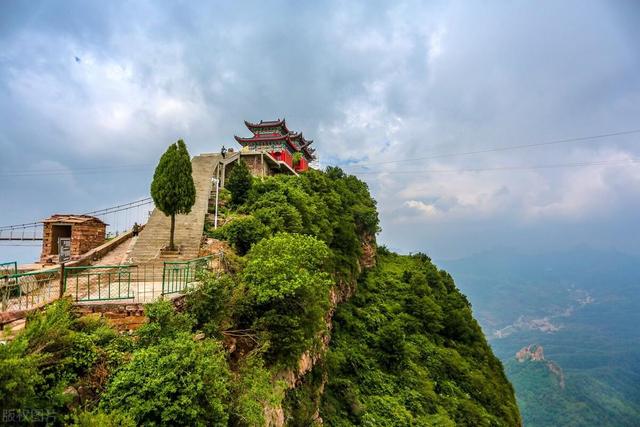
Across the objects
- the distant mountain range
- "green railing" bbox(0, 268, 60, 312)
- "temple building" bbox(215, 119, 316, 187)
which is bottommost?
the distant mountain range

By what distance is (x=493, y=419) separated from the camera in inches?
641

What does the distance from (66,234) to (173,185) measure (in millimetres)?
4781

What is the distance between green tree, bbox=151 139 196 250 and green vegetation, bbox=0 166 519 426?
2.02 m

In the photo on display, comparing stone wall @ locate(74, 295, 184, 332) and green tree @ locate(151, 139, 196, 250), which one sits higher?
green tree @ locate(151, 139, 196, 250)

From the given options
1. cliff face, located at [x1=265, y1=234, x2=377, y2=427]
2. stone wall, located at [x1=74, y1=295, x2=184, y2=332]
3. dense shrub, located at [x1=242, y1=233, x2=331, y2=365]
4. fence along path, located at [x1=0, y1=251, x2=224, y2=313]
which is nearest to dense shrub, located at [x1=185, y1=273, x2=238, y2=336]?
fence along path, located at [x1=0, y1=251, x2=224, y2=313]

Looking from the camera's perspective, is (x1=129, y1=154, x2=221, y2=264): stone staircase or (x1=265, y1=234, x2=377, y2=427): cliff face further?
(x1=129, y1=154, x2=221, y2=264): stone staircase

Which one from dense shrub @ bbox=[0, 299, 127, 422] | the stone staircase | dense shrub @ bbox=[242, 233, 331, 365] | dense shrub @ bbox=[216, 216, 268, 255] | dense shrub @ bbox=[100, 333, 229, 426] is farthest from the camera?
the stone staircase

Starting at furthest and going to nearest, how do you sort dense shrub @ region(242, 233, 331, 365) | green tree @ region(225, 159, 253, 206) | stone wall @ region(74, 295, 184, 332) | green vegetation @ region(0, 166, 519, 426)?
green tree @ region(225, 159, 253, 206) < dense shrub @ region(242, 233, 331, 365) < stone wall @ region(74, 295, 184, 332) < green vegetation @ region(0, 166, 519, 426)

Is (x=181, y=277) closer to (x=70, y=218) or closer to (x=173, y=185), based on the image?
(x=173, y=185)

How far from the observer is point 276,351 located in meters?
8.05

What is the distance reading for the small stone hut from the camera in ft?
39.4

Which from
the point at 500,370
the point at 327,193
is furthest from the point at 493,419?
the point at 327,193

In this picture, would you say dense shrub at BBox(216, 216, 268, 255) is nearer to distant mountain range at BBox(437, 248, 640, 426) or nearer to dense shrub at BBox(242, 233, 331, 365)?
dense shrub at BBox(242, 233, 331, 365)

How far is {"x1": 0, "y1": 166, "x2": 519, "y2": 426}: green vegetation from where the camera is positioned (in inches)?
172
